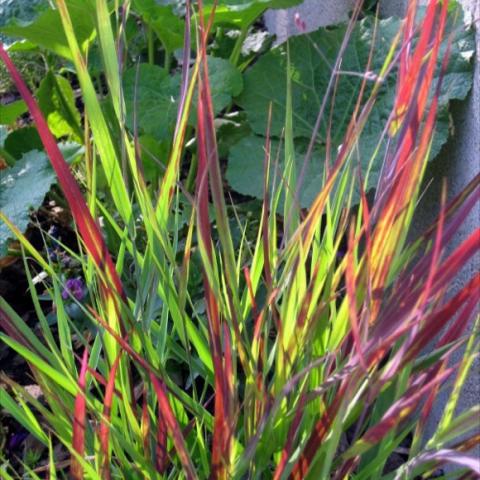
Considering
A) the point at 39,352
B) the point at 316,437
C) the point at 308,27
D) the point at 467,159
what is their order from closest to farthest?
the point at 316,437 → the point at 39,352 → the point at 467,159 → the point at 308,27

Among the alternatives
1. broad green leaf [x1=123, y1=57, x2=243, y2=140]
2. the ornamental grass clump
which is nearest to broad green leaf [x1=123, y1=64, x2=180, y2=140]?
broad green leaf [x1=123, y1=57, x2=243, y2=140]

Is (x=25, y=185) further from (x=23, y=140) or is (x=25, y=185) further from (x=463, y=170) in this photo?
(x=463, y=170)

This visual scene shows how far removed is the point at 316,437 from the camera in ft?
2.42

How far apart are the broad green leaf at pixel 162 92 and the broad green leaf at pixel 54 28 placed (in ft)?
0.44

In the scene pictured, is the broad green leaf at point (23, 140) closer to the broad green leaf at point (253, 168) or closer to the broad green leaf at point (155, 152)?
the broad green leaf at point (155, 152)

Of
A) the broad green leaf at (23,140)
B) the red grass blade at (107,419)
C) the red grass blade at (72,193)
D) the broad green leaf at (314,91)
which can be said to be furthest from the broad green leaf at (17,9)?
the red grass blade at (107,419)

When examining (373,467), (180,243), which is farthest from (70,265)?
(373,467)

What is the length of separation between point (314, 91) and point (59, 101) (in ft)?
2.00

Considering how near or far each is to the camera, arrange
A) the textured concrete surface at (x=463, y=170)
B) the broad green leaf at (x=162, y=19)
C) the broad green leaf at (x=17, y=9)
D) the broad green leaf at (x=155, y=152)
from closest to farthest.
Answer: the textured concrete surface at (x=463, y=170)
the broad green leaf at (x=162, y=19)
the broad green leaf at (x=155, y=152)
the broad green leaf at (x=17, y=9)

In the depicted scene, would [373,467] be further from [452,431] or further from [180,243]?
[180,243]

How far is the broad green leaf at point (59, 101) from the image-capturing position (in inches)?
70.9

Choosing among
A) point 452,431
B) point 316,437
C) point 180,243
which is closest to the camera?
point 452,431

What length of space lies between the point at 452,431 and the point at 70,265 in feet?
3.82

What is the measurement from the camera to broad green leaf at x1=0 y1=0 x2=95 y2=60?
140 cm
